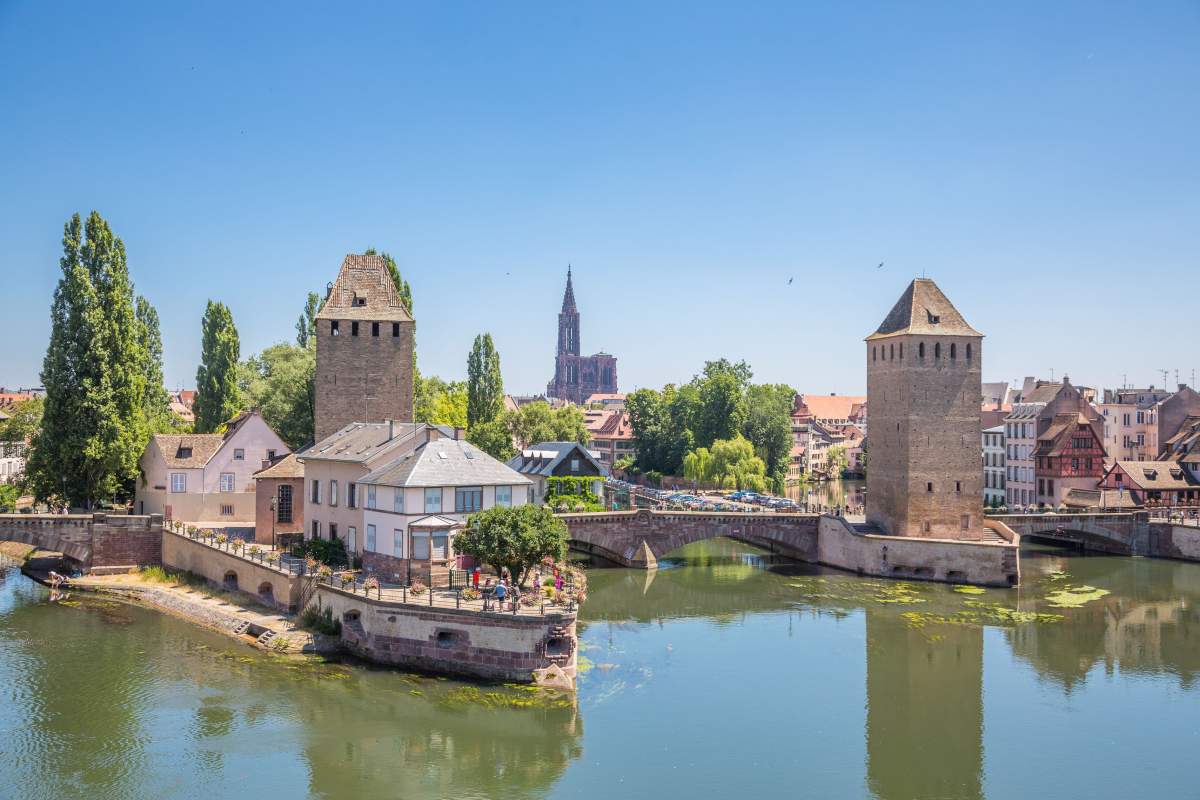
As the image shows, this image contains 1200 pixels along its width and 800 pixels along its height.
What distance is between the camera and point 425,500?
122 feet

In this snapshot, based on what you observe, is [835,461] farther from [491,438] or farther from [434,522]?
[434,522]

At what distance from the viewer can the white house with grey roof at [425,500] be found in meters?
36.7

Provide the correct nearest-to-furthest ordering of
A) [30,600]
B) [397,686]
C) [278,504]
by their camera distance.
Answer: [397,686], [30,600], [278,504]

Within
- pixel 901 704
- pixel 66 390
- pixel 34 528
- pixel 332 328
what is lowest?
pixel 901 704

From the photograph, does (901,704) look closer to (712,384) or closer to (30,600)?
(30,600)

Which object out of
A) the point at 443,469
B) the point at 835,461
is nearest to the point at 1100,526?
the point at 443,469

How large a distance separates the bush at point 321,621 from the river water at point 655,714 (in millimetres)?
2222

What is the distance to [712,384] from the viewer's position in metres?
102

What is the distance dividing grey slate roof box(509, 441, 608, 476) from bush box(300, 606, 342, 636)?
97.5 feet

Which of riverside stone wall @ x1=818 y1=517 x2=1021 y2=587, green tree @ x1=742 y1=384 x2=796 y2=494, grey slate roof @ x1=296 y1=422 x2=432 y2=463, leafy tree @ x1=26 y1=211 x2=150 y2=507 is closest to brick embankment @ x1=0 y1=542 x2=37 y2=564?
leafy tree @ x1=26 y1=211 x2=150 y2=507

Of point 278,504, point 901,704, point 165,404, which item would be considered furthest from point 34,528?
point 901,704

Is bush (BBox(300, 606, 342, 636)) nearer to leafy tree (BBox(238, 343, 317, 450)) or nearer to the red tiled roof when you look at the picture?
leafy tree (BBox(238, 343, 317, 450))

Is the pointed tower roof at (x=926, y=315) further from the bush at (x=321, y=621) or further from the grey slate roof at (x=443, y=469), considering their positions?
the bush at (x=321, y=621)

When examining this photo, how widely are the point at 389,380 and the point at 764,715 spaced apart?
31.6m
